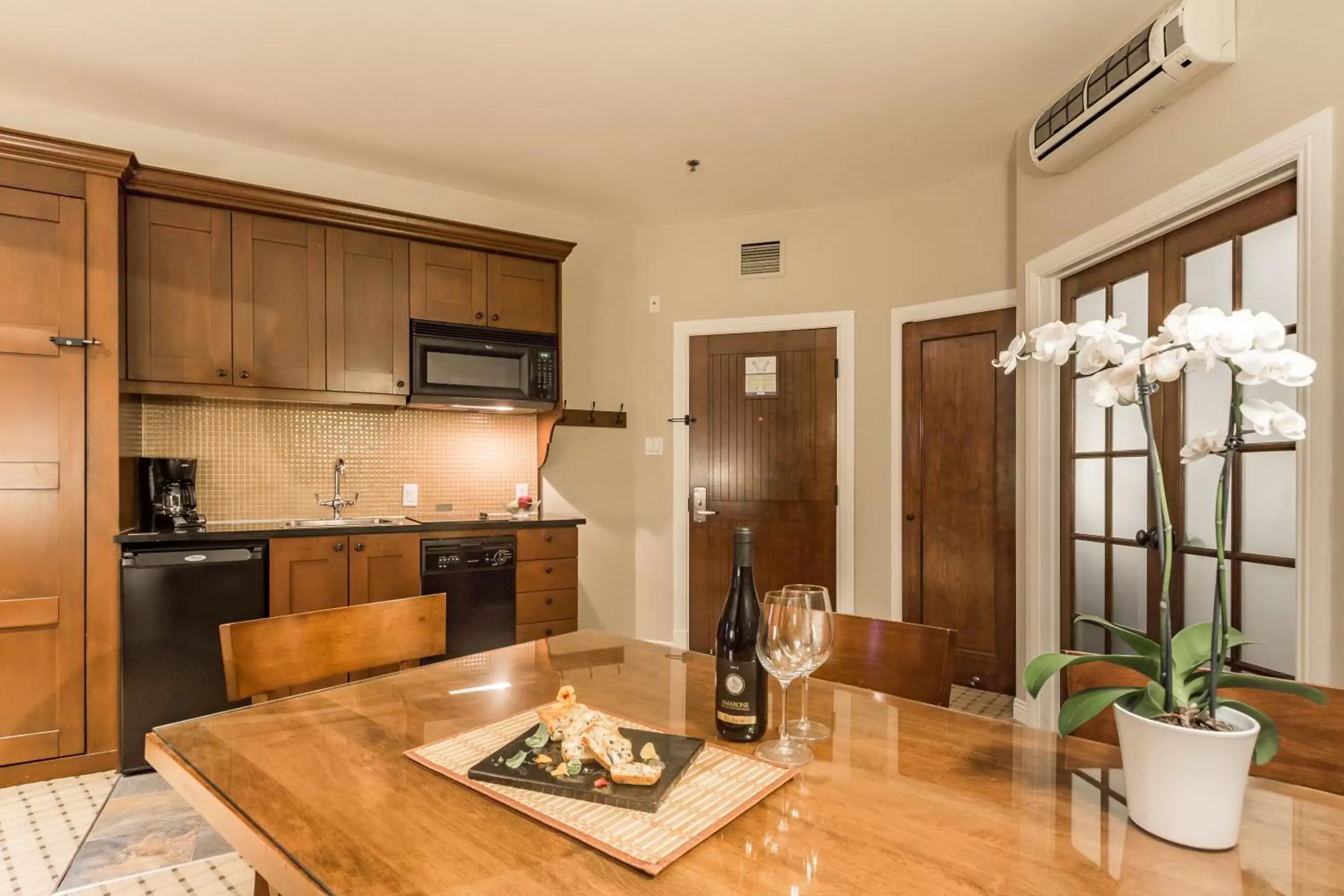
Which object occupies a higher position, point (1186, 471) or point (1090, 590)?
point (1186, 471)

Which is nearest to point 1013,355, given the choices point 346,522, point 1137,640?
point 1137,640

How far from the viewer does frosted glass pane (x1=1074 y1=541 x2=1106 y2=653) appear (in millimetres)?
2830

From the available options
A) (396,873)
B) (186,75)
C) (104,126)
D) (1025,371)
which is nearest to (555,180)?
(186,75)

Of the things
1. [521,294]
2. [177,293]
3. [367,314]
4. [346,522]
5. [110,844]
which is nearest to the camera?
[110,844]

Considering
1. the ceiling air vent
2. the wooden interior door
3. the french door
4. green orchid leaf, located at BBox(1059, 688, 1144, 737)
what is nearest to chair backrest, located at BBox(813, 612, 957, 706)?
green orchid leaf, located at BBox(1059, 688, 1144, 737)

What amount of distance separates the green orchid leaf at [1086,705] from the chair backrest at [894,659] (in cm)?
51

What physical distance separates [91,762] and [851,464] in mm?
3704

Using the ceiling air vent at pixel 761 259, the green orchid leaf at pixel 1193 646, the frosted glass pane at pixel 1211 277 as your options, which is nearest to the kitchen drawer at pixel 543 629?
the ceiling air vent at pixel 761 259

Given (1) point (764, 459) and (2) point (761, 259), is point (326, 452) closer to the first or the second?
(1) point (764, 459)

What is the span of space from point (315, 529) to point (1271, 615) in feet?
10.9

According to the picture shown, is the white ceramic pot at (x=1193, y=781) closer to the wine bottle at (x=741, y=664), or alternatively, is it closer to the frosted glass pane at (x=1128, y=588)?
the wine bottle at (x=741, y=664)

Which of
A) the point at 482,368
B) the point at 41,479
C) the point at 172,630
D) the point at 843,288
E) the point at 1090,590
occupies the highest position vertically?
the point at 843,288

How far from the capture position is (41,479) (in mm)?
2691

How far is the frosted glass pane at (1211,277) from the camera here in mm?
2209
